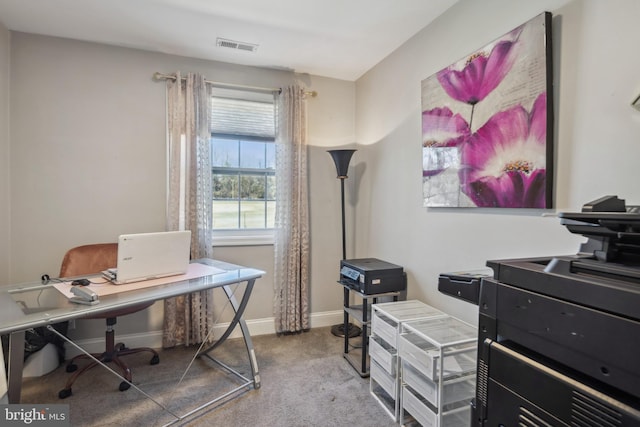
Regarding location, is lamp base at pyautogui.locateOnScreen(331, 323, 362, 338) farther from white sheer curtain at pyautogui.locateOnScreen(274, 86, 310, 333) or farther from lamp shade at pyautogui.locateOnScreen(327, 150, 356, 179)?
lamp shade at pyautogui.locateOnScreen(327, 150, 356, 179)

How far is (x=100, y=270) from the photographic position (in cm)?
248

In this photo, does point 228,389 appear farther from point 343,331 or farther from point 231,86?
point 231,86

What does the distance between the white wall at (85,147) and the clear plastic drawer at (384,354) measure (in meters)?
1.48

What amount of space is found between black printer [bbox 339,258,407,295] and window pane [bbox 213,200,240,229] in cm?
123

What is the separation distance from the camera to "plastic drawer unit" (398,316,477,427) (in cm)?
155

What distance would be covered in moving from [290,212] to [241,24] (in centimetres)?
156

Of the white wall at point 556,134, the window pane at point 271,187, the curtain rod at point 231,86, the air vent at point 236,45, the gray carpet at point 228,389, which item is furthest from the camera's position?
the window pane at point 271,187

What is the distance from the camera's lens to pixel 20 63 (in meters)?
2.40

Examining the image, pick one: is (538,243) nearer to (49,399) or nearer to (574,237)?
(574,237)

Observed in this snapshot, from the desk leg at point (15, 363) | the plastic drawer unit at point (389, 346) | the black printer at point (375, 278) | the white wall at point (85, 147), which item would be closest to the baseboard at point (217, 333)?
the white wall at point (85, 147)

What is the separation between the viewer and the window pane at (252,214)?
312 centimetres

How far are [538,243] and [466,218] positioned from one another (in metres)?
0.46

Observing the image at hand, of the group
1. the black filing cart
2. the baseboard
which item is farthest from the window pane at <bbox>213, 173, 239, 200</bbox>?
the black filing cart

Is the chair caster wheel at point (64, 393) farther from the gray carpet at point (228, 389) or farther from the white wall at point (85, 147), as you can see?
the white wall at point (85, 147)
